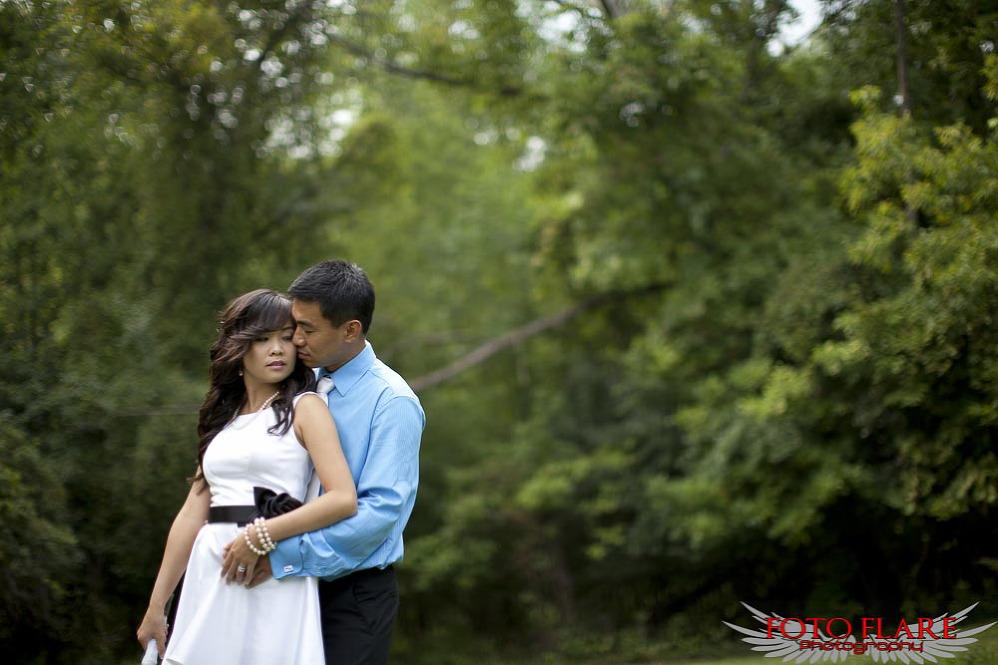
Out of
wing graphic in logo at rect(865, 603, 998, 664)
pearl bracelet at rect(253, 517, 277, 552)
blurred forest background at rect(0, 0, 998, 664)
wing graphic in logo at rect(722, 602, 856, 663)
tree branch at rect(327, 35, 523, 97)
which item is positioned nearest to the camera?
pearl bracelet at rect(253, 517, 277, 552)

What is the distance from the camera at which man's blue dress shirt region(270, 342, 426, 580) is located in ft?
9.17

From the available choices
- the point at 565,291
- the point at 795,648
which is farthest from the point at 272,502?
the point at 565,291

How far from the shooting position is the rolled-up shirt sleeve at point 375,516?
2.79m

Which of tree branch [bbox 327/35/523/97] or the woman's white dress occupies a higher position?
tree branch [bbox 327/35/523/97]

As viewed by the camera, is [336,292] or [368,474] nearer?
[368,474]

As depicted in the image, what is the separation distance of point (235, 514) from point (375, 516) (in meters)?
0.50

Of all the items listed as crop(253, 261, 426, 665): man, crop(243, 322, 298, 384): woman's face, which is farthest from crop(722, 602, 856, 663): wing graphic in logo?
crop(243, 322, 298, 384): woman's face

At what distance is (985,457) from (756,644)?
2.24m

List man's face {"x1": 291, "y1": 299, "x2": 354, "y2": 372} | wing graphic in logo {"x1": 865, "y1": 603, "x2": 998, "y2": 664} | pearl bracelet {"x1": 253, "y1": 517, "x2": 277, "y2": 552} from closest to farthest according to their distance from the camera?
1. pearl bracelet {"x1": 253, "y1": 517, "x2": 277, "y2": 552}
2. man's face {"x1": 291, "y1": 299, "x2": 354, "y2": 372}
3. wing graphic in logo {"x1": 865, "y1": 603, "x2": 998, "y2": 664}

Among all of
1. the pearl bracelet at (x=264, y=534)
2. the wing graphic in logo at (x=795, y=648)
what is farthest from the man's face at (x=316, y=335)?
the wing graphic in logo at (x=795, y=648)

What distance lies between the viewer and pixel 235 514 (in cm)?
294

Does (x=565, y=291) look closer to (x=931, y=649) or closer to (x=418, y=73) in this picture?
(x=418, y=73)

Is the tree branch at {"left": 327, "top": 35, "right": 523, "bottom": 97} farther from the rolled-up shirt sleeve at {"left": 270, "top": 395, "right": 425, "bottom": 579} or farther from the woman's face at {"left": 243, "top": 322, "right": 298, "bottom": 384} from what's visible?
the rolled-up shirt sleeve at {"left": 270, "top": 395, "right": 425, "bottom": 579}

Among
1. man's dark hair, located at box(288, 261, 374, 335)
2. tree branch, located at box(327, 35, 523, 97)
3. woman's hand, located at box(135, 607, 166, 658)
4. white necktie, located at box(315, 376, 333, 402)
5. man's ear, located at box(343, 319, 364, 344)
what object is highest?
tree branch, located at box(327, 35, 523, 97)
